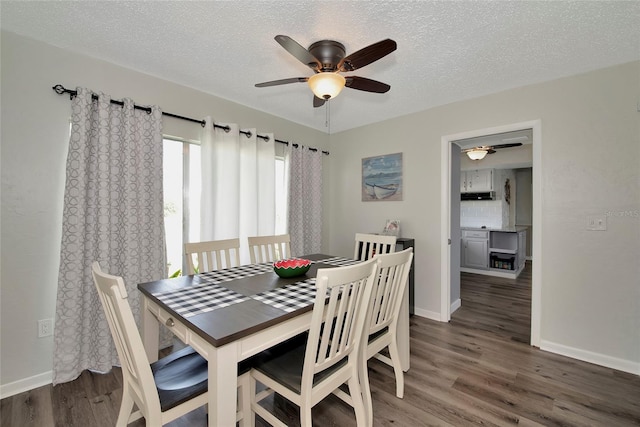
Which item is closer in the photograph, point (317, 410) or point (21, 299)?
point (317, 410)

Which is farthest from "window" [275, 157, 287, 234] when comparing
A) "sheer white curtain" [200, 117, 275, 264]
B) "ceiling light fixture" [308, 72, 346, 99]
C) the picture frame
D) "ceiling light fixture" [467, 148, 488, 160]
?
"ceiling light fixture" [467, 148, 488, 160]

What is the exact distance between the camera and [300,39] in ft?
6.04

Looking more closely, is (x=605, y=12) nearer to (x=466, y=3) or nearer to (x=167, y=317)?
(x=466, y=3)

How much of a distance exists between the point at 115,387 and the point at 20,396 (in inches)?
22.3

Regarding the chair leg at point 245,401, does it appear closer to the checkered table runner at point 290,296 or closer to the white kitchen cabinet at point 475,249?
the checkered table runner at point 290,296

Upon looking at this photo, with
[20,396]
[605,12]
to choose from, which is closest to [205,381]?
[20,396]

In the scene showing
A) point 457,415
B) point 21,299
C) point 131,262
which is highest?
point 131,262

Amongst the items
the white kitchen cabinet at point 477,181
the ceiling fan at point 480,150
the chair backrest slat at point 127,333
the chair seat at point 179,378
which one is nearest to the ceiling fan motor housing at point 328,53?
the chair backrest slat at point 127,333

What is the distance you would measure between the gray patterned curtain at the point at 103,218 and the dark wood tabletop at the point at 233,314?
793mm

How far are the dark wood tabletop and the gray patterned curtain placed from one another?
0.79m

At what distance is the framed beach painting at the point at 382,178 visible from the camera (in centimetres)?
341

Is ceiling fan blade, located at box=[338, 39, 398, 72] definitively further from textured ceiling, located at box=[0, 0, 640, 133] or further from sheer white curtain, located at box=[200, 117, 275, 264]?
sheer white curtain, located at box=[200, 117, 275, 264]

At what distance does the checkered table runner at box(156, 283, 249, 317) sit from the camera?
4.13 feet

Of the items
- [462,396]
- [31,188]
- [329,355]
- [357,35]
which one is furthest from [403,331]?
[31,188]
